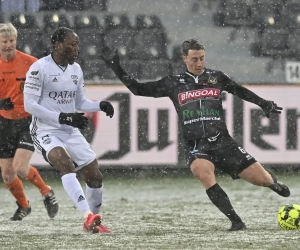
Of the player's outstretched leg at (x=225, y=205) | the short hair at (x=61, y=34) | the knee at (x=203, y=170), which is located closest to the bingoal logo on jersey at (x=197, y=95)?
the knee at (x=203, y=170)

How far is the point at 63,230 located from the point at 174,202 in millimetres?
3485

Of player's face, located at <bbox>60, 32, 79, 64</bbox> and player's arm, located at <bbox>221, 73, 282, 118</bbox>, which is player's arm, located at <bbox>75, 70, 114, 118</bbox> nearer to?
player's face, located at <bbox>60, 32, 79, 64</bbox>

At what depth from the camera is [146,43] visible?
51.7 ft

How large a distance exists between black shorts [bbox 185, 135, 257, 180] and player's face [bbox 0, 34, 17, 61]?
2207 mm

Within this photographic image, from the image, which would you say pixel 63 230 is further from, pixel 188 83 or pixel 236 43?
pixel 236 43

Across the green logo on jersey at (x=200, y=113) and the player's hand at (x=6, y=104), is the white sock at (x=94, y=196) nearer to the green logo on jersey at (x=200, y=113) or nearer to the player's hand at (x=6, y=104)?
the green logo on jersey at (x=200, y=113)

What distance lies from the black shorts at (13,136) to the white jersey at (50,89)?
1.37 meters

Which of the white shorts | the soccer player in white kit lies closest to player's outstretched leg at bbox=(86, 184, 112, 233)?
the soccer player in white kit

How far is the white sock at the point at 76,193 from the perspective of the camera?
775cm

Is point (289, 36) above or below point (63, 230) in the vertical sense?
above

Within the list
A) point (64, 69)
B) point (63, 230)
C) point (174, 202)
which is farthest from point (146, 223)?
point (174, 202)

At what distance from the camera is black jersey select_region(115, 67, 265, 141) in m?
8.41

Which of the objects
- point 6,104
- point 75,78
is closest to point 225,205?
point 75,78

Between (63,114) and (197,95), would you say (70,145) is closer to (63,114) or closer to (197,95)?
(63,114)
